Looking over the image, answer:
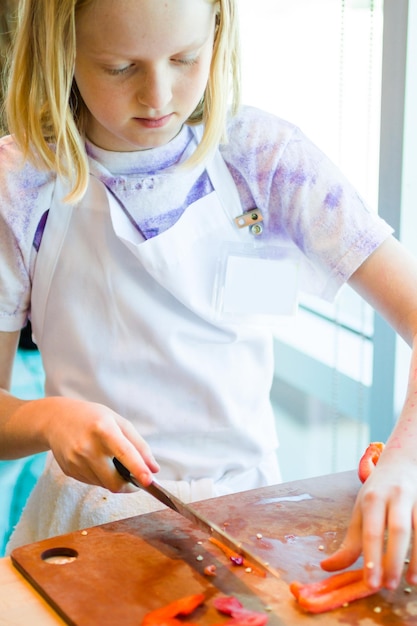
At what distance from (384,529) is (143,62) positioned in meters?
0.60

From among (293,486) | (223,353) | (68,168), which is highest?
(68,168)

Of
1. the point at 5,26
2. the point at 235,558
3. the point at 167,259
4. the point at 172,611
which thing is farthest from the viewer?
the point at 5,26

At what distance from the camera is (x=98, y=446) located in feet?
3.49

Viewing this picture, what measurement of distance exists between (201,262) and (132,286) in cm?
11

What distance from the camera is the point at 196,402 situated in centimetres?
133

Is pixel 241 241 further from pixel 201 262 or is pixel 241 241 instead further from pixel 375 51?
pixel 375 51

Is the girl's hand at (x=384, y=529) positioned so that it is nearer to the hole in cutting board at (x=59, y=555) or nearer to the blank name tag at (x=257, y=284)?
the hole in cutting board at (x=59, y=555)

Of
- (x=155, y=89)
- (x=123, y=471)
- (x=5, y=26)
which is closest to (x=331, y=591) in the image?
(x=123, y=471)

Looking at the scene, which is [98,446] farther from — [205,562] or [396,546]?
[396,546]

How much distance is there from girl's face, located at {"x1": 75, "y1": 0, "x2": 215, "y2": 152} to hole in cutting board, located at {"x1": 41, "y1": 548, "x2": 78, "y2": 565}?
1.71ft

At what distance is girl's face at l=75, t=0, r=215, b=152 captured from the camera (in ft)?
3.56

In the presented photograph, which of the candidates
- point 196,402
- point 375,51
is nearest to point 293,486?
point 196,402

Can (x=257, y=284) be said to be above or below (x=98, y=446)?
above

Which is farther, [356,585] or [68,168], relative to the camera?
[68,168]
